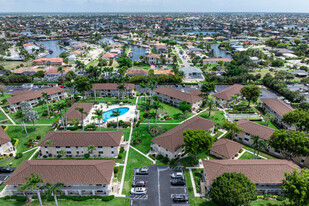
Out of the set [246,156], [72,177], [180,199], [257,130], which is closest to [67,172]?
[72,177]

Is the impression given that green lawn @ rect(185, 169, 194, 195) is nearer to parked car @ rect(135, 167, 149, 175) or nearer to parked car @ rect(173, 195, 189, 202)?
parked car @ rect(173, 195, 189, 202)

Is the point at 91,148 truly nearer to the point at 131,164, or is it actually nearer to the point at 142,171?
the point at 131,164

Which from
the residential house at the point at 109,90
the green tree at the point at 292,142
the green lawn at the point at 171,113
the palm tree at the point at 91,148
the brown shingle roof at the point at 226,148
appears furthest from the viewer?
the residential house at the point at 109,90

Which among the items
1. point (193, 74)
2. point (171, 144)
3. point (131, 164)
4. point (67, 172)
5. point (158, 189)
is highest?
point (193, 74)

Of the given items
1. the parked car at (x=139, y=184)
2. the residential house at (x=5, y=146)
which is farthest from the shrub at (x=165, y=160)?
the residential house at (x=5, y=146)

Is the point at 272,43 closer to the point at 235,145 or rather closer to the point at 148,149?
the point at 235,145

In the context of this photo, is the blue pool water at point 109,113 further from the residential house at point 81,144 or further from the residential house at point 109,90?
the residential house at point 81,144

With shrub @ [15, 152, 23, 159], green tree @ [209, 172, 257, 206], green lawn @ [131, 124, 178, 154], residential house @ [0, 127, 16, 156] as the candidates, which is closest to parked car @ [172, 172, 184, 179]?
green tree @ [209, 172, 257, 206]
